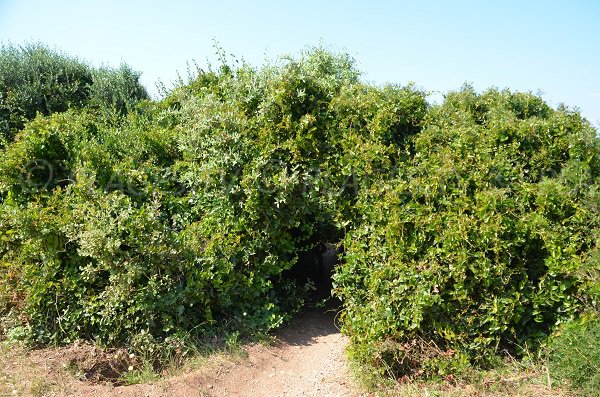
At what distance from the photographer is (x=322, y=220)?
5797mm

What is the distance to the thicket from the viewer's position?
4812 millimetres

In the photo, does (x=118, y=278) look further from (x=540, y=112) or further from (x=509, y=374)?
(x=540, y=112)

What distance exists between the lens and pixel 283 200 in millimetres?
5586

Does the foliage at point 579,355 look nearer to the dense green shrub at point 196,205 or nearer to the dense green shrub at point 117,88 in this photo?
the dense green shrub at point 196,205

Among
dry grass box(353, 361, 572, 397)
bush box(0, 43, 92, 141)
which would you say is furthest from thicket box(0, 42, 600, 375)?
bush box(0, 43, 92, 141)

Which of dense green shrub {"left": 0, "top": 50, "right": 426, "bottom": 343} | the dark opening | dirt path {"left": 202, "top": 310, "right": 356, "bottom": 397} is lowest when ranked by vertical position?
dirt path {"left": 202, "top": 310, "right": 356, "bottom": 397}

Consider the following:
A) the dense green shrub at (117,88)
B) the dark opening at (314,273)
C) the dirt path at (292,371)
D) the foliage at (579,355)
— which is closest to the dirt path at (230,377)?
the dirt path at (292,371)

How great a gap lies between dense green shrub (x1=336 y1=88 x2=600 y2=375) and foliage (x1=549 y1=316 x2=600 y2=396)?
0.61 feet

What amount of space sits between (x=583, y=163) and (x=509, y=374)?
2.17 meters

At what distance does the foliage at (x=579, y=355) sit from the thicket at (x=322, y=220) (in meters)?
0.18

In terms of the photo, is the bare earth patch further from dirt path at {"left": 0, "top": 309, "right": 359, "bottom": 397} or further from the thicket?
the thicket

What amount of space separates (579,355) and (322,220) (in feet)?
9.05

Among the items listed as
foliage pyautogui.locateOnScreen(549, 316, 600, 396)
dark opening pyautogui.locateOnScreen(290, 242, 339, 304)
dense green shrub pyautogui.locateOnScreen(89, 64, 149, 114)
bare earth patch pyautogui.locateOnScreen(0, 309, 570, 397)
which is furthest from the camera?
dense green shrub pyautogui.locateOnScreen(89, 64, 149, 114)

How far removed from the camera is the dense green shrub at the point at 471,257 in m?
4.74
